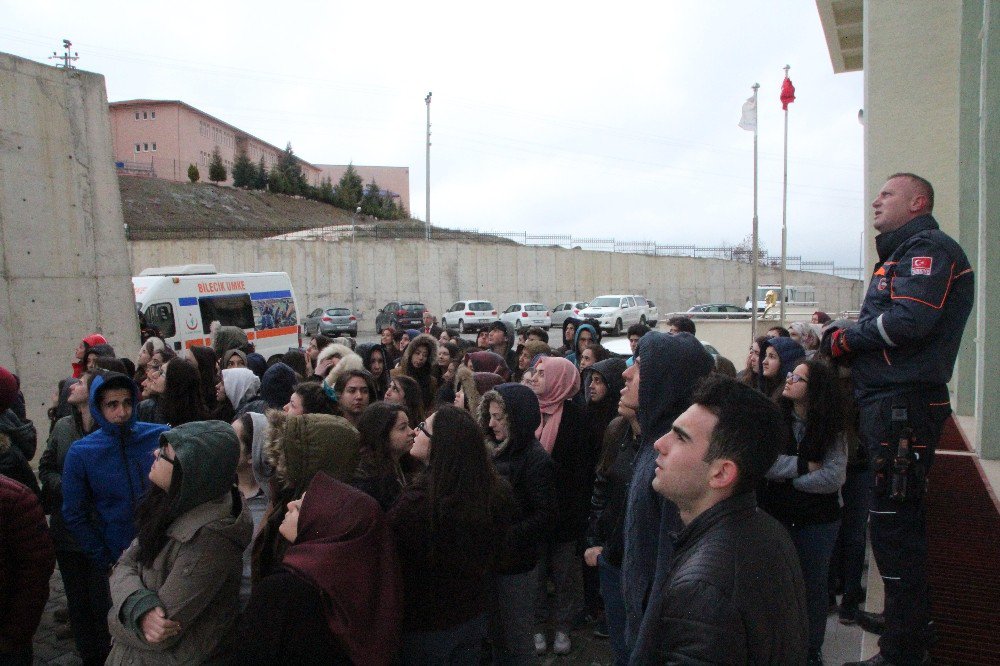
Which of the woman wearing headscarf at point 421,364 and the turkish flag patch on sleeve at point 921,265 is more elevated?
the turkish flag patch on sleeve at point 921,265

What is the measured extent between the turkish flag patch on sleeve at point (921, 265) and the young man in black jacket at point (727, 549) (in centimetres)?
188

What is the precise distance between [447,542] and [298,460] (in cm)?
72

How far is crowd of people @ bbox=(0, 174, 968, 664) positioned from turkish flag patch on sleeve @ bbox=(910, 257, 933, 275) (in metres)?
0.27

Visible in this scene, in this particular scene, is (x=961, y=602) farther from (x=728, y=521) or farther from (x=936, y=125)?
(x=936, y=125)

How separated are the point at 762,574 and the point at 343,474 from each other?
6.41ft

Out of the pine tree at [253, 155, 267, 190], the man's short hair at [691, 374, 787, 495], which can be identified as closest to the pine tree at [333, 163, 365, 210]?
the pine tree at [253, 155, 267, 190]

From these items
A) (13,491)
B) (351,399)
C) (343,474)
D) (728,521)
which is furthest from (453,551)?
(351,399)

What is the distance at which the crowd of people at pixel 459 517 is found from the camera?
1.86m

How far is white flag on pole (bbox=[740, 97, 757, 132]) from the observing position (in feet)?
60.9

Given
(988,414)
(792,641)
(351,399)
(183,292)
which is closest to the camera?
(792,641)

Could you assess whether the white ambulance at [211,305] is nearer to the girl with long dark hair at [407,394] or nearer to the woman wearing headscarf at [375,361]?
the woman wearing headscarf at [375,361]

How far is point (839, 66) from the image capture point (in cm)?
1919

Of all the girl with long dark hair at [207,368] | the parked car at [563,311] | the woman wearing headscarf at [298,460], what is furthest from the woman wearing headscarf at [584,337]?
the parked car at [563,311]

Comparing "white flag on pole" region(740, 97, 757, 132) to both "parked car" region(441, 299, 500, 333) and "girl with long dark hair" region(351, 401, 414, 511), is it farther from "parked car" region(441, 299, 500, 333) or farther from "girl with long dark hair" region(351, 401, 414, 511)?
"parked car" region(441, 299, 500, 333)
